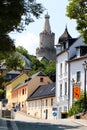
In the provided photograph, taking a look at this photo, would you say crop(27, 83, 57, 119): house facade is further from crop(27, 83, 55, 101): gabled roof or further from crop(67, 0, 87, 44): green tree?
crop(67, 0, 87, 44): green tree

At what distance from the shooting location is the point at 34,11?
23703mm

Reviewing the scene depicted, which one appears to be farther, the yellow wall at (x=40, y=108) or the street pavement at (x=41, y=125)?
the yellow wall at (x=40, y=108)

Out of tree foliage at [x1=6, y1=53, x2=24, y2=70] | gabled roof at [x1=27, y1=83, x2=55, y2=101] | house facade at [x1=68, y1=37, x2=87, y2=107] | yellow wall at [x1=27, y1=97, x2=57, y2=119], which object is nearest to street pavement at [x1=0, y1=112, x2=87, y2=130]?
tree foliage at [x1=6, y1=53, x2=24, y2=70]

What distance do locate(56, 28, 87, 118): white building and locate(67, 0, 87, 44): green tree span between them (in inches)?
1463

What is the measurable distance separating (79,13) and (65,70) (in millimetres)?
41902

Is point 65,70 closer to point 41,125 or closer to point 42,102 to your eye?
A: point 42,102

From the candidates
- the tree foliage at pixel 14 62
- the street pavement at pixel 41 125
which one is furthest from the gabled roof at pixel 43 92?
the tree foliage at pixel 14 62

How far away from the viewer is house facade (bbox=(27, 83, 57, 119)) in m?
76.1

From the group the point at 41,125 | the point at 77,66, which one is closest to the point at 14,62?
the point at 41,125

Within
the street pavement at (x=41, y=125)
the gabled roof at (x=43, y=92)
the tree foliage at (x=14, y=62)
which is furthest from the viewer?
the gabled roof at (x=43, y=92)

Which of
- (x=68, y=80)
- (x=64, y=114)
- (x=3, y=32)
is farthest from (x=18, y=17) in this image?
(x=68, y=80)

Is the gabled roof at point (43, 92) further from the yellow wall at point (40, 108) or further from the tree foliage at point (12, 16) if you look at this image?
the tree foliage at point (12, 16)

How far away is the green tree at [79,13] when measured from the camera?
24.3 m

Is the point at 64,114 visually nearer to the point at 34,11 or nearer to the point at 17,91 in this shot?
the point at 34,11
